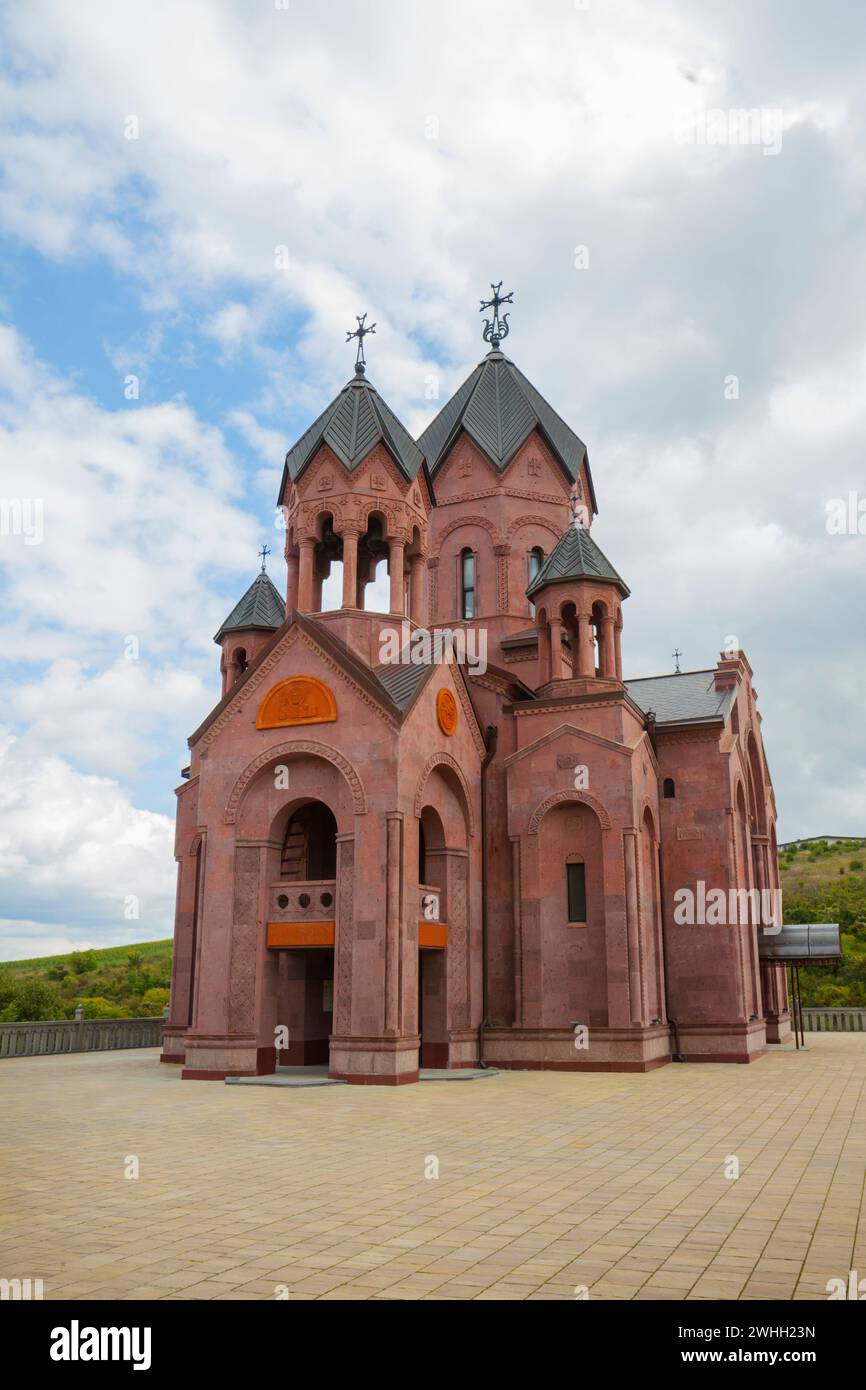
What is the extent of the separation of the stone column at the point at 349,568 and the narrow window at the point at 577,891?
25.7ft

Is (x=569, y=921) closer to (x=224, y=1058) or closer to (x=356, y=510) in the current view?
(x=224, y=1058)

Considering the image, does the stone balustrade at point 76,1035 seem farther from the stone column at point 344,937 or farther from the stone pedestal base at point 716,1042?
the stone pedestal base at point 716,1042

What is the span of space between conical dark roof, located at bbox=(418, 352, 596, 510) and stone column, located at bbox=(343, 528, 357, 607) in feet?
27.3

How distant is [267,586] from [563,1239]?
80.1 ft

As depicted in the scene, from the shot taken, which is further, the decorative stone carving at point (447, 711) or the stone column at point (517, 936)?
the stone column at point (517, 936)

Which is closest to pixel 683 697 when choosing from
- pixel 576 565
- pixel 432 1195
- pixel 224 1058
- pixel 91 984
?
pixel 576 565

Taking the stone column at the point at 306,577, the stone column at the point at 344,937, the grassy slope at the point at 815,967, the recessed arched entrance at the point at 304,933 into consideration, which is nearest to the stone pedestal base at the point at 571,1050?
the recessed arched entrance at the point at 304,933

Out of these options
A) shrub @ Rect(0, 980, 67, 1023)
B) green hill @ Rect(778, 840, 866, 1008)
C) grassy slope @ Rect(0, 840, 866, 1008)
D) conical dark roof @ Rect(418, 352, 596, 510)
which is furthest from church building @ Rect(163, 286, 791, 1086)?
shrub @ Rect(0, 980, 67, 1023)

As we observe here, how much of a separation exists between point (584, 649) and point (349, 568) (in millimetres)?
6196

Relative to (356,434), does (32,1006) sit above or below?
below

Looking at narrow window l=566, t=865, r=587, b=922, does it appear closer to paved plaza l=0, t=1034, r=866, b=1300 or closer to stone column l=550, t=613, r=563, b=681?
stone column l=550, t=613, r=563, b=681

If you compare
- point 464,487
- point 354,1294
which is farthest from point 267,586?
point 354,1294

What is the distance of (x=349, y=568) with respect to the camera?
24828 mm

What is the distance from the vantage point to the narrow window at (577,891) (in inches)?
960
